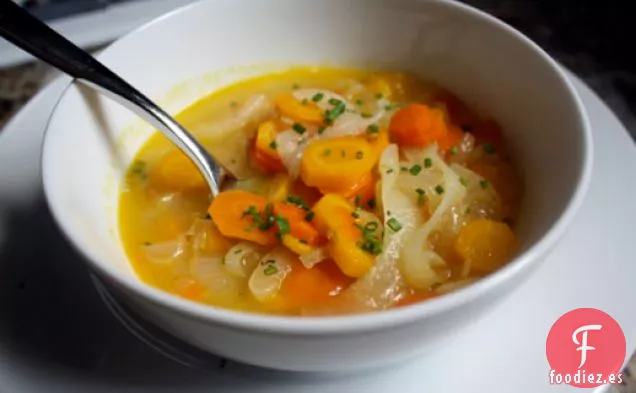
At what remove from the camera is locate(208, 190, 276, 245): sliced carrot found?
1619mm

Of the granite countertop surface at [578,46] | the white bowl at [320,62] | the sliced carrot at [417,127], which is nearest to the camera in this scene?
the white bowl at [320,62]

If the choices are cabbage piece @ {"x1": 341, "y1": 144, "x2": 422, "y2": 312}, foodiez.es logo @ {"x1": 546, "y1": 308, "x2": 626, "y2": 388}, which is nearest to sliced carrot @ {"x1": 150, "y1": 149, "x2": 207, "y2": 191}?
cabbage piece @ {"x1": 341, "y1": 144, "x2": 422, "y2": 312}

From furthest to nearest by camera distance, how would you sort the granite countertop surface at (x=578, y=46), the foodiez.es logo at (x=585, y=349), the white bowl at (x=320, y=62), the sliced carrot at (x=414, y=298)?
the granite countertop surface at (x=578, y=46), the sliced carrot at (x=414, y=298), the foodiez.es logo at (x=585, y=349), the white bowl at (x=320, y=62)

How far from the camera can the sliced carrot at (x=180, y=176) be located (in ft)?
6.05

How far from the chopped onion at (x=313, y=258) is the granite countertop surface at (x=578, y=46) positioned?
128cm

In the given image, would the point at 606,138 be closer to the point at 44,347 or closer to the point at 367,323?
the point at 367,323

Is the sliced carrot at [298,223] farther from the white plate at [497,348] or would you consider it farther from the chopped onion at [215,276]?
the white plate at [497,348]

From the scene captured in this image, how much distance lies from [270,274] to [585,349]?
0.63 meters

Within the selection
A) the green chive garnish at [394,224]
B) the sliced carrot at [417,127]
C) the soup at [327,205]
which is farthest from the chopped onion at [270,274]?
the sliced carrot at [417,127]

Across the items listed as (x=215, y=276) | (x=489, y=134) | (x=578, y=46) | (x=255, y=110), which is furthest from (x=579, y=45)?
(x=215, y=276)

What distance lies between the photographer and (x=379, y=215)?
5.40 feet

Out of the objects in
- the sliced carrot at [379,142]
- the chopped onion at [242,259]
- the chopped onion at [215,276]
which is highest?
the sliced carrot at [379,142]

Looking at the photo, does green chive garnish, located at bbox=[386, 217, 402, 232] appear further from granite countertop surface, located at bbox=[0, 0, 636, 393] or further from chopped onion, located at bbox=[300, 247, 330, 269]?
granite countertop surface, located at bbox=[0, 0, 636, 393]

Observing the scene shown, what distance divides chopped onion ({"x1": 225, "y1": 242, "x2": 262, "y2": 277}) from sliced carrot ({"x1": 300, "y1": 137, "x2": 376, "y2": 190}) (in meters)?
0.21
